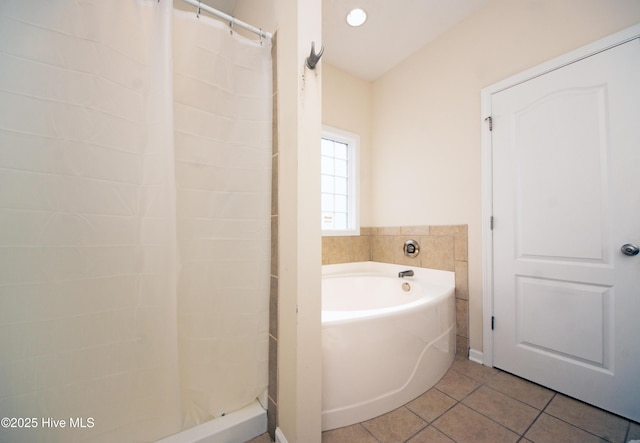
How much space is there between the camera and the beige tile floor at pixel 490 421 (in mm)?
1153

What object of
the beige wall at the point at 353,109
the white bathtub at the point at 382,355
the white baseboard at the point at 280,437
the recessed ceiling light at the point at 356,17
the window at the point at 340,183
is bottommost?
the white baseboard at the point at 280,437

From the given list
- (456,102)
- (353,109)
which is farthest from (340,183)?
(456,102)

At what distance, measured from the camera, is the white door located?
128 cm

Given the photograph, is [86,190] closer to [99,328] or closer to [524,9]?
[99,328]

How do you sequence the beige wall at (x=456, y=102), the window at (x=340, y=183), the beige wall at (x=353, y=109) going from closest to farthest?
the beige wall at (x=456, y=102)
the beige wall at (x=353, y=109)
the window at (x=340, y=183)

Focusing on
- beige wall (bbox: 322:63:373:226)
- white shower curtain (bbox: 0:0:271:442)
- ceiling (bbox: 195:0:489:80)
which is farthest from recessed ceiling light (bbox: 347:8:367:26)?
white shower curtain (bbox: 0:0:271:442)

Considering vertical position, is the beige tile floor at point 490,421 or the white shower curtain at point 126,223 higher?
the white shower curtain at point 126,223

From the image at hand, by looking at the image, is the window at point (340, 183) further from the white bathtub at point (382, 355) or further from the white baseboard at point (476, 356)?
the white baseboard at point (476, 356)

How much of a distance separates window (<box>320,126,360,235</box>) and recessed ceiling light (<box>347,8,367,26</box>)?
35.1 inches

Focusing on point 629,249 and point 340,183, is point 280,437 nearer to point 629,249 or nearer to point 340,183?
point 629,249

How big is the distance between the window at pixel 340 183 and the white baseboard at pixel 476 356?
1.39m

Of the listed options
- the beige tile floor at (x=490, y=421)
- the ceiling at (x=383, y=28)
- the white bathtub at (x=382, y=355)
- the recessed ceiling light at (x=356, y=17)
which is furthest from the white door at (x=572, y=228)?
the recessed ceiling light at (x=356, y=17)

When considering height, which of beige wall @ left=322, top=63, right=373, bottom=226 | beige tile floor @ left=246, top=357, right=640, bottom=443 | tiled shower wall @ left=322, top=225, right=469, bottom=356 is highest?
beige wall @ left=322, top=63, right=373, bottom=226

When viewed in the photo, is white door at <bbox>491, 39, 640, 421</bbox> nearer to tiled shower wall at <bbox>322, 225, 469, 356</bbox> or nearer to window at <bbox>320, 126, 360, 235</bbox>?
tiled shower wall at <bbox>322, 225, 469, 356</bbox>
